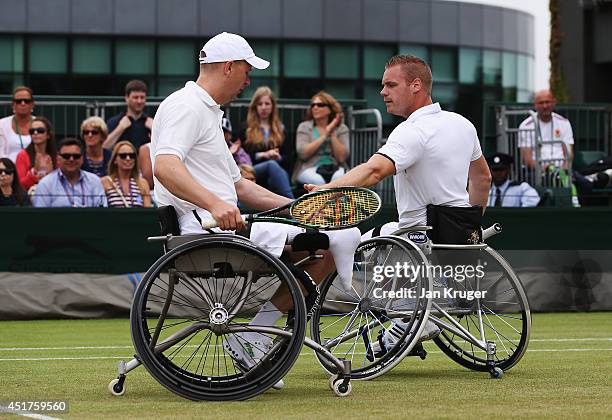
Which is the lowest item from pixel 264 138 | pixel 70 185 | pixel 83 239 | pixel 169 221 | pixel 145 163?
pixel 83 239

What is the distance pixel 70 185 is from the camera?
14008 millimetres

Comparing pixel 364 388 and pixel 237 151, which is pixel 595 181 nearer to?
pixel 237 151

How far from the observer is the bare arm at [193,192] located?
6777 mm

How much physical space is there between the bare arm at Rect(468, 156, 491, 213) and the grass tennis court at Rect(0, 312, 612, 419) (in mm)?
1062

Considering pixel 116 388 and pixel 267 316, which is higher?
pixel 267 316

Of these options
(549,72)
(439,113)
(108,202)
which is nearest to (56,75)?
(549,72)

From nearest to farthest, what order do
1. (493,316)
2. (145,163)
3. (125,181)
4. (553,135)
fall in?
(493,316) → (125,181) → (145,163) → (553,135)

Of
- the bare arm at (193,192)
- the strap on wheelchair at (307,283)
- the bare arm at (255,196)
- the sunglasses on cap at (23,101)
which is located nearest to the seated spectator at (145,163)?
the sunglasses on cap at (23,101)

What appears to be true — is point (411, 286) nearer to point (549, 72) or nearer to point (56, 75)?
point (549, 72)

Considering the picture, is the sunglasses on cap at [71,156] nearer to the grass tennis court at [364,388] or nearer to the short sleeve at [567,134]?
the grass tennis court at [364,388]

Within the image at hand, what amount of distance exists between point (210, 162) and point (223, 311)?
827 mm

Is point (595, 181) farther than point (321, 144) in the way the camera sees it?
Yes

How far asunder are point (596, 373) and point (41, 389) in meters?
3.20

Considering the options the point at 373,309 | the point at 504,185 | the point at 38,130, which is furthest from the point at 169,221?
Result: the point at 504,185
